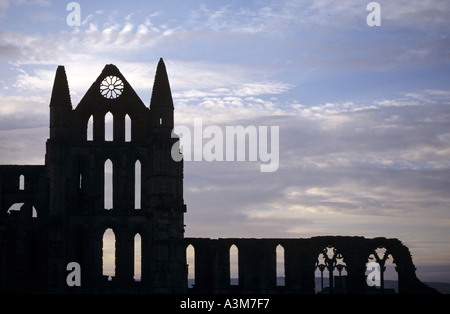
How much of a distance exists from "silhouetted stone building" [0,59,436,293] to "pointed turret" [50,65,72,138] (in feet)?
0.23

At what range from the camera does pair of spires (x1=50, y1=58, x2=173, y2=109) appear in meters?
77.6

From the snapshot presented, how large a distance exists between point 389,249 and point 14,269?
→ 26.8m

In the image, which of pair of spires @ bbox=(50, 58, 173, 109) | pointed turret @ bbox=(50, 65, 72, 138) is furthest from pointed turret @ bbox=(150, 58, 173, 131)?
pointed turret @ bbox=(50, 65, 72, 138)

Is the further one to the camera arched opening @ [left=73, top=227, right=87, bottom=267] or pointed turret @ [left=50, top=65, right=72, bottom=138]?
pointed turret @ [left=50, top=65, right=72, bottom=138]

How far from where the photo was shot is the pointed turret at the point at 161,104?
253 ft

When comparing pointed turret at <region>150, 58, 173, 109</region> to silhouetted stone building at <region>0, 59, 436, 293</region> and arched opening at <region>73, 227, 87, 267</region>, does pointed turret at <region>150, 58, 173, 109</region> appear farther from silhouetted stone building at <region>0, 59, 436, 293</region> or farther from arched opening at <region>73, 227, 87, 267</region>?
arched opening at <region>73, 227, 87, 267</region>

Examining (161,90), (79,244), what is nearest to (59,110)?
(161,90)

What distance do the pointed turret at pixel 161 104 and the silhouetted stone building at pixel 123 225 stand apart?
71 mm

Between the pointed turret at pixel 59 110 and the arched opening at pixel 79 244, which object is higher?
the pointed turret at pixel 59 110

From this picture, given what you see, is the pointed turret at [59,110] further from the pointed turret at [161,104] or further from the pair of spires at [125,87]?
the pointed turret at [161,104]

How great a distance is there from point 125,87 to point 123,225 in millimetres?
9906

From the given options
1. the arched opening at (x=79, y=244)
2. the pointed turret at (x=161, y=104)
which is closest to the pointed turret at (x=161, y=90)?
the pointed turret at (x=161, y=104)
